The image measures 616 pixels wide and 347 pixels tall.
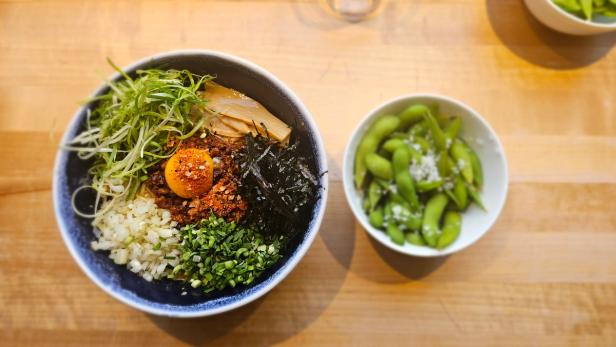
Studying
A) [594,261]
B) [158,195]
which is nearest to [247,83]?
[158,195]

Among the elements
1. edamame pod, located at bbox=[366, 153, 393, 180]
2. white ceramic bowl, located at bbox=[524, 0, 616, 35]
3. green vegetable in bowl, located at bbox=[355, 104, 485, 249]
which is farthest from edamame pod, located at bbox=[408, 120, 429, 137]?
white ceramic bowl, located at bbox=[524, 0, 616, 35]

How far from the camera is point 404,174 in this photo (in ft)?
4.95

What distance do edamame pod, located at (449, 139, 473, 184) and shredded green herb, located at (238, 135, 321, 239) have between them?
496 millimetres

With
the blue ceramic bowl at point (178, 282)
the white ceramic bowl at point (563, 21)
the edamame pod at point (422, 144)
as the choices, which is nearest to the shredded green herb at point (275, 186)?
the blue ceramic bowl at point (178, 282)

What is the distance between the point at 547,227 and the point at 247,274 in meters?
1.02

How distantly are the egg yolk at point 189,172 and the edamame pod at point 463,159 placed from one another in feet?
2.47

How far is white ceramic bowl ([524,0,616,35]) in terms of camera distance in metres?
1.56

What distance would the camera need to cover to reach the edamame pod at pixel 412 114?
59.1 inches

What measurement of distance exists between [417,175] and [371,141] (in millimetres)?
179

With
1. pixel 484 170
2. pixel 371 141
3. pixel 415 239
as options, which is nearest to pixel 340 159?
pixel 371 141

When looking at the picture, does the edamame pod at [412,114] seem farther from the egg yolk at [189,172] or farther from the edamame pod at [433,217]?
the egg yolk at [189,172]

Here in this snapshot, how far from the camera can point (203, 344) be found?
1569 mm

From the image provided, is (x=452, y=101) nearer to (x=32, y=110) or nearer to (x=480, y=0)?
(x=480, y=0)

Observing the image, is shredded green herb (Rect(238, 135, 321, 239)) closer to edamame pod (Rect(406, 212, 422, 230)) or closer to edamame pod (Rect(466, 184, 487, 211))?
edamame pod (Rect(406, 212, 422, 230))
